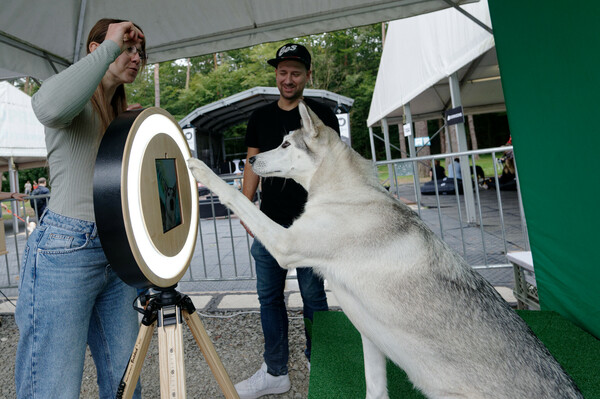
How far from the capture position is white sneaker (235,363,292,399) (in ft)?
8.93

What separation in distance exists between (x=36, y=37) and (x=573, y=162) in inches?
207

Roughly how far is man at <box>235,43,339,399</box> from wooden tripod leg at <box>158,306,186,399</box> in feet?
4.56

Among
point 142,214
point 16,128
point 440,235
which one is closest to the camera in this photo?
point 142,214

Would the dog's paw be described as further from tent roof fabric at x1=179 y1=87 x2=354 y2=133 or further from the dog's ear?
tent roof fabric at x1=179 y1=87 x2=354 y2=133

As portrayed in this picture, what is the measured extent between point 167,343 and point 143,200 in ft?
1.86

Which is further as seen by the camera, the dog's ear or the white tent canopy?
the white tent canopy

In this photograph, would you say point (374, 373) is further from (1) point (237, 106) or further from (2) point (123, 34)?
(1) point (237, 106)

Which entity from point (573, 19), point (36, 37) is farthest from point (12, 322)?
point (573, 19)

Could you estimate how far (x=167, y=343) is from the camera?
130cm

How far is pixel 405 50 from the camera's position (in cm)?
1145

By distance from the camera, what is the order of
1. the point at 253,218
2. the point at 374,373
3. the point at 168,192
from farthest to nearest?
the point at 374,373 → the point at 253,218 → the point at 168,192

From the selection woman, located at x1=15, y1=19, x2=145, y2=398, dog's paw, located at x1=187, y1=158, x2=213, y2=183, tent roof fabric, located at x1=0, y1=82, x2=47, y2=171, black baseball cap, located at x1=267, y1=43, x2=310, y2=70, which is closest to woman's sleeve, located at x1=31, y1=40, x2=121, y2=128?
woman, located at x1=15, y1=19, x2=145, y2=398

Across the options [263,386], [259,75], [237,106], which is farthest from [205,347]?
[259,75]

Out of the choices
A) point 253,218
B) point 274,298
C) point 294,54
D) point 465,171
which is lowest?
point 274,298
